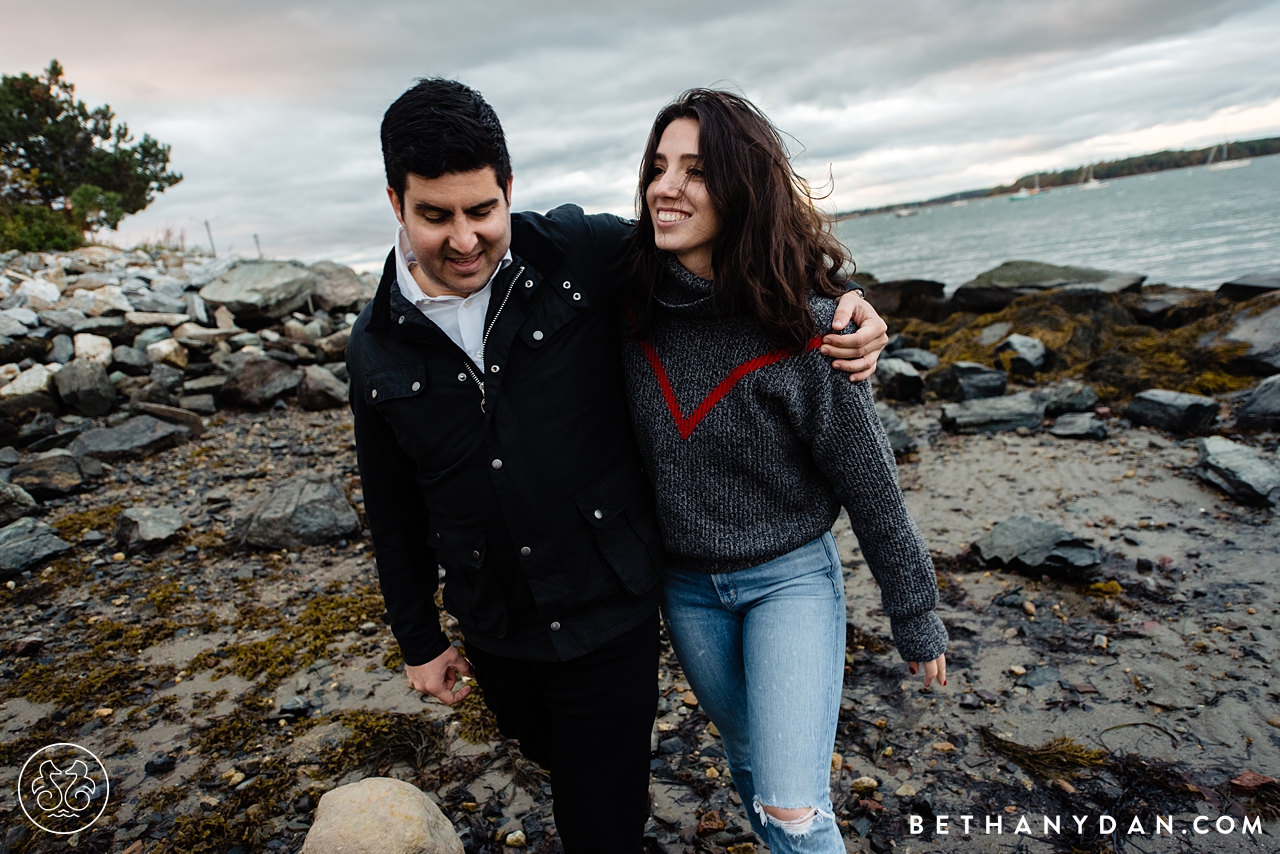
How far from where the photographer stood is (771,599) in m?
2.47

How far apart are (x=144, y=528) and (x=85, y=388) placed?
15.5 ft

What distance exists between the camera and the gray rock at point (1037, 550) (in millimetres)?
5059

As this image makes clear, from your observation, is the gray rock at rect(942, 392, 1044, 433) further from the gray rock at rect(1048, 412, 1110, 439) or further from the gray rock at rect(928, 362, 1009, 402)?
the gray rock at rect(928, 362, 1009, 402)

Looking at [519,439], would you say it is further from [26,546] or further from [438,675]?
[26,546]

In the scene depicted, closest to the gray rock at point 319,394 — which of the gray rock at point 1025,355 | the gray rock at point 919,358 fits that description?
the gray rock at point 919,358

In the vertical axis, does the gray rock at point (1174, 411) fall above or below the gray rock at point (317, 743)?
above

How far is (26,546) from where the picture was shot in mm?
6121

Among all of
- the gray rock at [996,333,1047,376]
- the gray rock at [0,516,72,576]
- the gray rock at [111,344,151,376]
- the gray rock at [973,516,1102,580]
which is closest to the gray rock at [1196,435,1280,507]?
the gray rock at [973,516,1102,580]

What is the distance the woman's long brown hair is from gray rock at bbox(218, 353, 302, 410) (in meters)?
9.29

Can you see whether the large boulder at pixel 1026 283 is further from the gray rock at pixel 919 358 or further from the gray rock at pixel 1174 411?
the gray rock at pixel 1174 411

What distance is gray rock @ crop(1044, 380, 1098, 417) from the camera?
840cm

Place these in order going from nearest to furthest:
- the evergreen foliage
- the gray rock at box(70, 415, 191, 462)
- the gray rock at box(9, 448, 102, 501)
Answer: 1. the gray rock at box(9, 448, 102, 501)
2. the gray rock at box(70, 415, 191, 462)
3. the evergreen foliage

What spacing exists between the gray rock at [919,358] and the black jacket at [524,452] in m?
10.6

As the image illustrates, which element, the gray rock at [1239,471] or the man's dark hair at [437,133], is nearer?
the man's dark hair at [437,133]
